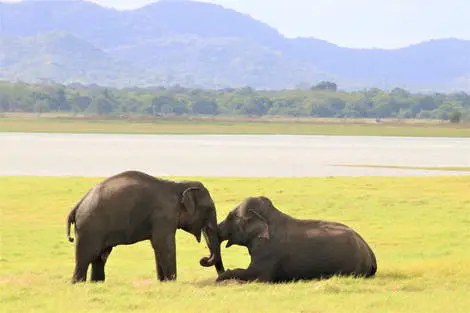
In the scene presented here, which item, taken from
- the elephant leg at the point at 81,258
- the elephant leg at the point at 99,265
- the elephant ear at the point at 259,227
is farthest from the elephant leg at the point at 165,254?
the elephant ear at the point at 259,227

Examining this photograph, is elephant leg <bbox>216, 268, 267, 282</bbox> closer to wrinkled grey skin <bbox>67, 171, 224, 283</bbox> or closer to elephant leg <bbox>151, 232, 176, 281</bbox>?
wrinkled grey skin <bbox>67, 171, 224, 283</bbox>

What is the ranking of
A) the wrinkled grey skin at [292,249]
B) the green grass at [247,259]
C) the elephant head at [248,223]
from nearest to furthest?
the green grass at [247,259], the wrinkled grey skin at [292,249], the elephant head at [248,223]

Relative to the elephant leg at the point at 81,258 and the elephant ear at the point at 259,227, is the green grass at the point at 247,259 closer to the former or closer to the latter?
the elephant leg at the point at 81,258

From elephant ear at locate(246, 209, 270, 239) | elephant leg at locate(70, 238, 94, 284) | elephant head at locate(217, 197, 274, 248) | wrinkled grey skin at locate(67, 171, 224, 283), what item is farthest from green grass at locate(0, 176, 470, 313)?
elephant ear at locate(246, 209, 270, 239)

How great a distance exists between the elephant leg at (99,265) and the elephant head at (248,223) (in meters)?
1.94

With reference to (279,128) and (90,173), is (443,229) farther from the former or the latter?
(279,128)

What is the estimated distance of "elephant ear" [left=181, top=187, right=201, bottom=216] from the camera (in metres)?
17.2

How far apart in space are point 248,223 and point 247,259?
598 centimetres

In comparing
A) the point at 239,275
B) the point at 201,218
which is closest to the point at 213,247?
the point at 201,218

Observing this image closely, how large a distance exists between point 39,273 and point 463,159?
2903 inches

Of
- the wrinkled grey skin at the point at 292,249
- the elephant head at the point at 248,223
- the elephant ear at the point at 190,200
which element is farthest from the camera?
the elephant ear at the point at 190,200

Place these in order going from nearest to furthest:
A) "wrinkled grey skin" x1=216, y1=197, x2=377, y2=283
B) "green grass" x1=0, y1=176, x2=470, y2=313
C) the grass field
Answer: "green grass" x1=0, y1=176, x2=470, y2=313, "wrinkled grey skin" x1=216, y1=197, x2=377, y2=283, the grass field

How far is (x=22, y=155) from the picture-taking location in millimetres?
84750

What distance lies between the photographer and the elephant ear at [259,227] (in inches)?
667
